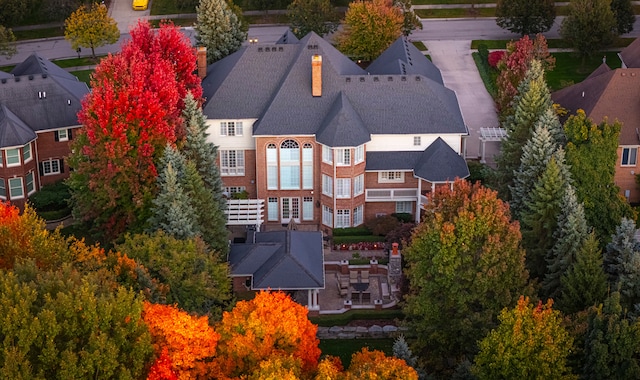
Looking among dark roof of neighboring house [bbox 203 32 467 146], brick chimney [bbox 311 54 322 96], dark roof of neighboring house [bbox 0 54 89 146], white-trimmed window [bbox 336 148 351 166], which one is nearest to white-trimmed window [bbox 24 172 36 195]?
dark roof of neighboring house [bbox 0 54 89 146]

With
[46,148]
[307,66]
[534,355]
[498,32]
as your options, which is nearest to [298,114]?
[307,66]

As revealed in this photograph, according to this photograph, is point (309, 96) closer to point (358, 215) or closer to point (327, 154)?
point (327, 154)

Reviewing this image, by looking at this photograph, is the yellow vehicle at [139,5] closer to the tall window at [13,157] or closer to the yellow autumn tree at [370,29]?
the yellow autumn tree at [370,29]

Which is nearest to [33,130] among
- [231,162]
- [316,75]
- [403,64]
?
[231,162]

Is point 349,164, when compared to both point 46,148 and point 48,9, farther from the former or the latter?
point 48,9

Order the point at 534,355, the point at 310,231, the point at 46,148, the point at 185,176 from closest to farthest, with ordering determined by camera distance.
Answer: the point at 534,355 → the point at 185,176 → the point at 310,231 → the point at 46,148

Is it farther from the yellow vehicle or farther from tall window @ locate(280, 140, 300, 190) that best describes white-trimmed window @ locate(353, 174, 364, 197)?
the yellow vehicle
